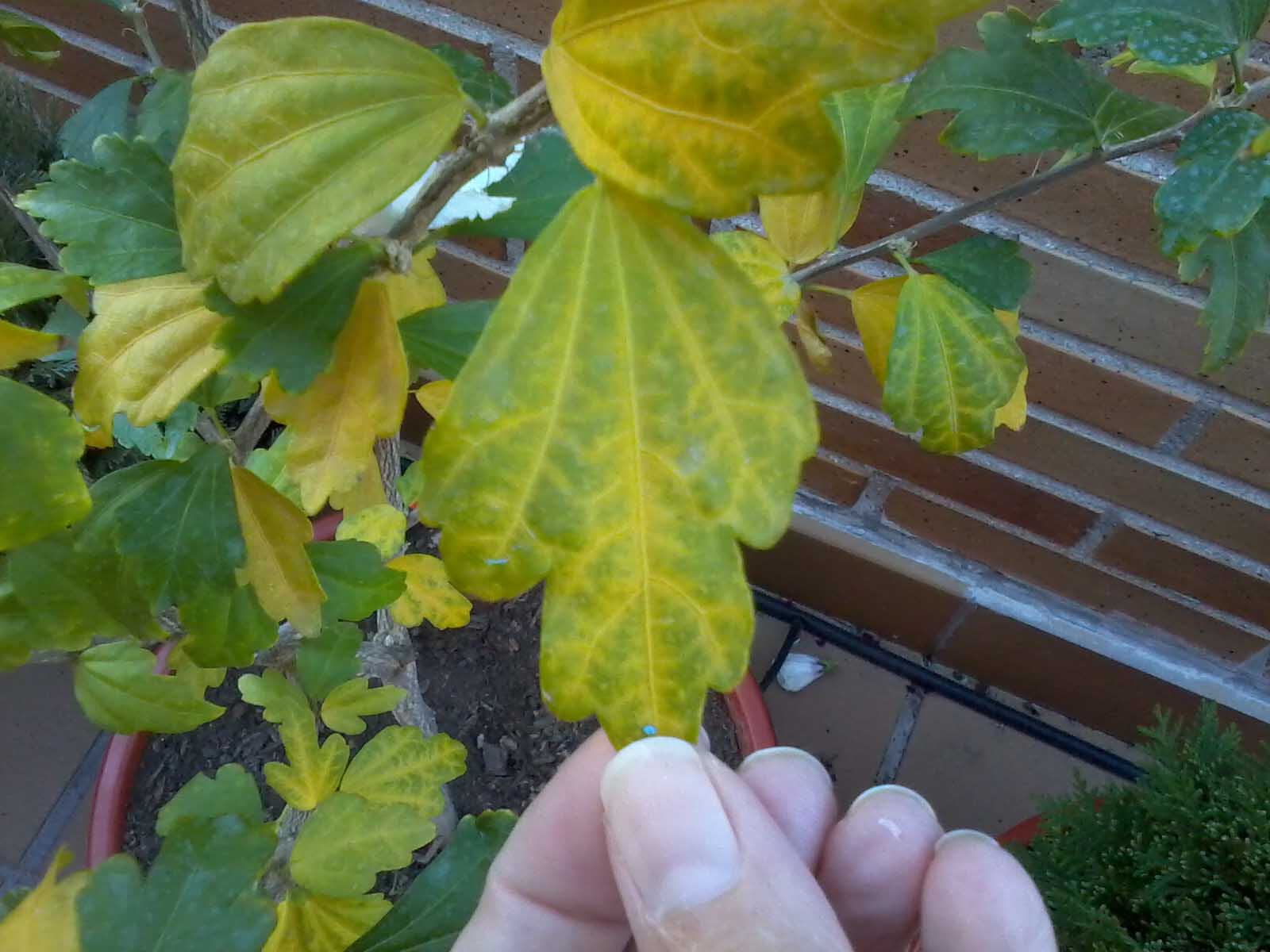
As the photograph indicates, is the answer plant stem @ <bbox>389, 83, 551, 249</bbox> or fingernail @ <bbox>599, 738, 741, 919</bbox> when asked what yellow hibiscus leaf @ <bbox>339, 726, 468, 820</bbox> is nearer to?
fingernail @ <bbox>599, 738, 741, 919</bbox>

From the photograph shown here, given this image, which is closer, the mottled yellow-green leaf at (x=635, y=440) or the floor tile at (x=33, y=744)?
the mottled yellow-green leaf at (x=635, y=440)

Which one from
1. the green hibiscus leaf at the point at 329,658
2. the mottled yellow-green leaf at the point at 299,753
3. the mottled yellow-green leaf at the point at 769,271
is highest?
the mottled yellow-green leaf at the point at 769,271

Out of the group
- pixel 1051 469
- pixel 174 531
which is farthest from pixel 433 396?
pixel 1051 469

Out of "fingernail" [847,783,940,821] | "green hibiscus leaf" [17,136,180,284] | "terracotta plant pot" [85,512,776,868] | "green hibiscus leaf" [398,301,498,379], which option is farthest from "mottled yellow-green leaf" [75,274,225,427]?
"fingernail" [847,783,940,821]

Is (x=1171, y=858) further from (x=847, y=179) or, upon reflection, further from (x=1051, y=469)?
(x=847, y=179)

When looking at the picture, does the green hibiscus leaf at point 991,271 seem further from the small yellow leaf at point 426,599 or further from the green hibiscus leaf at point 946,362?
the small yellow leaf at point 426,599

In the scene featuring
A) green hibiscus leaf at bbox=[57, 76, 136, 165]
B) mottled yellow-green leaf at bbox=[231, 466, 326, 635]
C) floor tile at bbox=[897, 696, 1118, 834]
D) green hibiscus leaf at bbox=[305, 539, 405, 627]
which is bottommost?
floor tile at bbox=[897, 696, 1118, 834]

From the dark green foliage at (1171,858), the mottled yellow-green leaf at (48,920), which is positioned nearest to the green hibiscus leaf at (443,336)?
the mottled yellow-green leaf at (48,920)
